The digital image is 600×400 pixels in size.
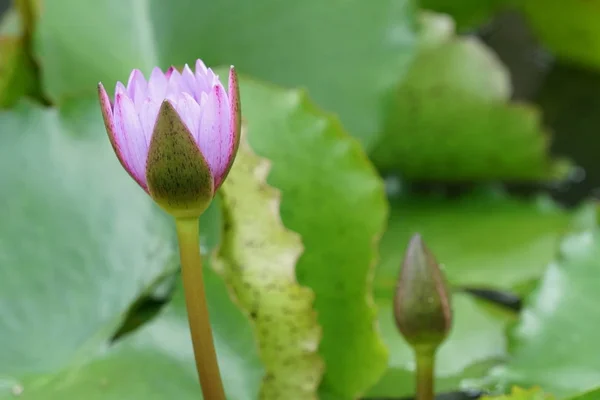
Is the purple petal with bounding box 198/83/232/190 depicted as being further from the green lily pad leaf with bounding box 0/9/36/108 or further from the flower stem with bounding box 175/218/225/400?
the green lily pad leaf with bounding box 0/9/36/108

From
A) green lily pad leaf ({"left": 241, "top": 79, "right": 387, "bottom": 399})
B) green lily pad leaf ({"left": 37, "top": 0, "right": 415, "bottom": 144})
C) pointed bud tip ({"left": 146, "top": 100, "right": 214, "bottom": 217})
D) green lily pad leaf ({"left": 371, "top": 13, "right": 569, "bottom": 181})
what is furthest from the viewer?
green lily pad leaf ({"left": 371, "top": 13, "right": 569, "bottom": 181})

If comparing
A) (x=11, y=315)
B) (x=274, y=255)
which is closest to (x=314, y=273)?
(x=274, y=255)

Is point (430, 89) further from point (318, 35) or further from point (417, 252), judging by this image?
point (417, 252)

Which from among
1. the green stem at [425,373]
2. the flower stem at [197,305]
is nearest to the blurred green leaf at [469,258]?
the green stem at [425,373]

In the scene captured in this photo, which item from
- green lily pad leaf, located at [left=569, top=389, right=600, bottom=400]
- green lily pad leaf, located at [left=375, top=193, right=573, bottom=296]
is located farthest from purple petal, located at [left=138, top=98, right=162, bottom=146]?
green lily pad leaf, located at [left=375, top=193, right=573, bottom=296]

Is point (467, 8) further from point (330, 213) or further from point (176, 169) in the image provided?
point (176, 169)

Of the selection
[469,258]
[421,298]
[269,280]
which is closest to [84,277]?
[269,280]

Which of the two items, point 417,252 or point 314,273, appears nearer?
point 417,252

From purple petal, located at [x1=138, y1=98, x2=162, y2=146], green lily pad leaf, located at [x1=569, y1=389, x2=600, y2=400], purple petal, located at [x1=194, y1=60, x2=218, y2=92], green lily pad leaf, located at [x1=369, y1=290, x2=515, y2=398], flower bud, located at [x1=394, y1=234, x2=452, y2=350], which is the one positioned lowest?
green lily pad leaf, located at [x1=369, y1=290, x2=515, y2=398]
